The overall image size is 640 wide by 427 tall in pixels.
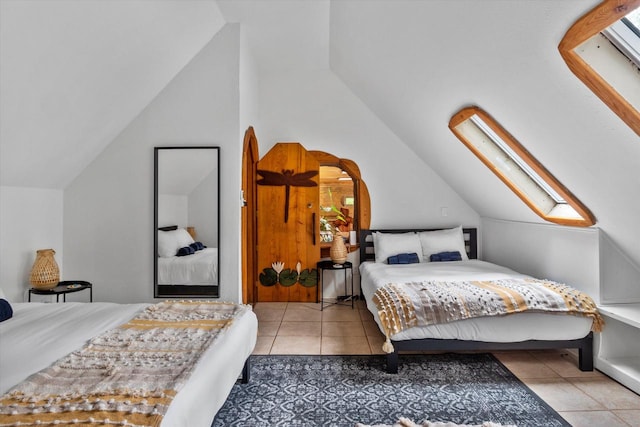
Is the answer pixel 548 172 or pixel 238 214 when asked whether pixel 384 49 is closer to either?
pixel 548 172

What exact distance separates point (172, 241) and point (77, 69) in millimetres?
1533

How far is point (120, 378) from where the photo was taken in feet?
4.96

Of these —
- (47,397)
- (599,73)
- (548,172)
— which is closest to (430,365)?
(548,172)

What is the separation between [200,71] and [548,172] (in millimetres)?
3075

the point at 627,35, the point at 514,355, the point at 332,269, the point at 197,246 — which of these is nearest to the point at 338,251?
the point at 332,269

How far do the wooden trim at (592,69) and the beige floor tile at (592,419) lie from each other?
1.63 metres

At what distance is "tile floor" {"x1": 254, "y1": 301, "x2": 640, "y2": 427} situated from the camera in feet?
7.57

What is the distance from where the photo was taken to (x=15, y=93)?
2285mm

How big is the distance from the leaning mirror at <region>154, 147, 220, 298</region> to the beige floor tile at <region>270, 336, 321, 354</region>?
713 mm

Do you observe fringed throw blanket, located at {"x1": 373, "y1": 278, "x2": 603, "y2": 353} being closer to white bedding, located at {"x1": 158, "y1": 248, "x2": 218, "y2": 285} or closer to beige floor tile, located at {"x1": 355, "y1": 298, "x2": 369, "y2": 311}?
white bedding, located at {"x1": 158, "y1": 248, "x2": 218, "y2": 285}

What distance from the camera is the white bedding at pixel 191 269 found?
3.39 m

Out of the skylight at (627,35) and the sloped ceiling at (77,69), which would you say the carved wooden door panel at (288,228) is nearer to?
the sloped ceiling at (77,69)

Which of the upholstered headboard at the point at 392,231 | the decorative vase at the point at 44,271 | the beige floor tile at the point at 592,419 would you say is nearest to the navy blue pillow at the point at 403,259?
the upholstered headboard at the point at 392,231

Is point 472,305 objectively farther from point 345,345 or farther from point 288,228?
point 288,228
